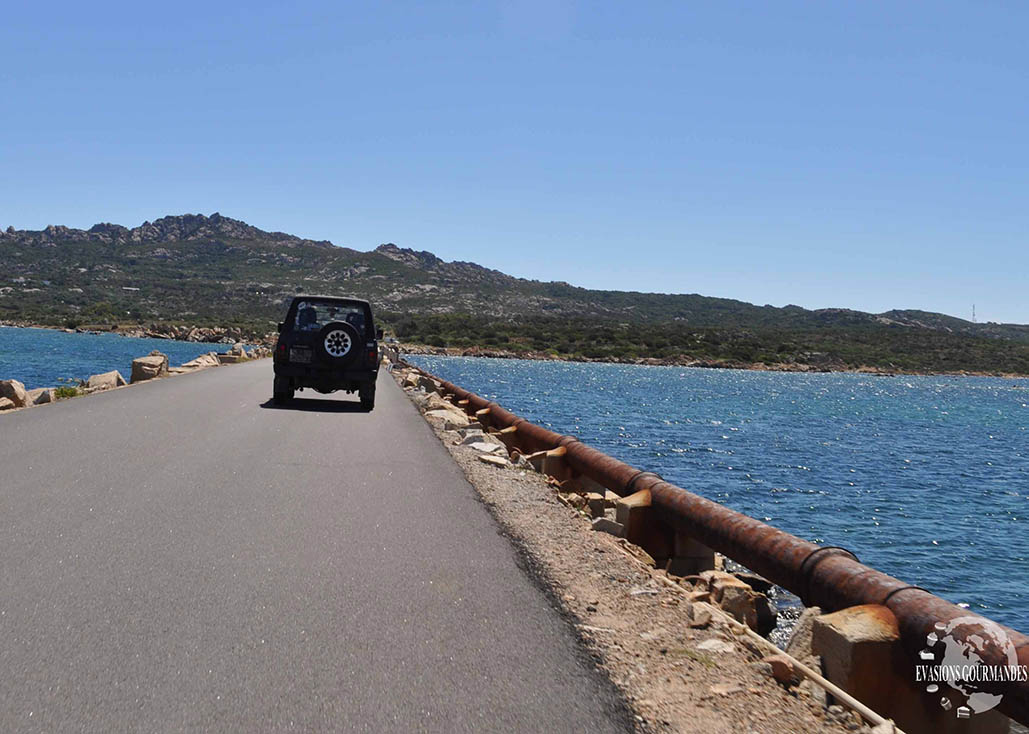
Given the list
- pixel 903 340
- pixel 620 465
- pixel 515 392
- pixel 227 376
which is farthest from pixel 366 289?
pixel 620 465

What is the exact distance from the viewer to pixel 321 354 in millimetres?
17484

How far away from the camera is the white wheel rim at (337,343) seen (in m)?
17.5

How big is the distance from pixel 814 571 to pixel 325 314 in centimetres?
1469

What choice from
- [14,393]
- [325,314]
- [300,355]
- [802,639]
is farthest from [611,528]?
[14,393]

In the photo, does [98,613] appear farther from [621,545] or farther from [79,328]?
[79,328]

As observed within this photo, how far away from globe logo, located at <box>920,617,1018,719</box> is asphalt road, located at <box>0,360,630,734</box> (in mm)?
1959

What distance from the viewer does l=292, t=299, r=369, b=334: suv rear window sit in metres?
18.2

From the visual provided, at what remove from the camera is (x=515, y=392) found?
50281 mm

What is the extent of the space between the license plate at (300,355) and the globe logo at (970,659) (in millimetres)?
14663

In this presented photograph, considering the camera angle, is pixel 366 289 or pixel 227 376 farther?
pixel 366 289

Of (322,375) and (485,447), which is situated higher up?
(322,375)

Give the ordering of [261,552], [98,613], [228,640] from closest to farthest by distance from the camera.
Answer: [228,640] → [98,613] → [261,552]

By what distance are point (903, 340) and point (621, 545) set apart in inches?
6984

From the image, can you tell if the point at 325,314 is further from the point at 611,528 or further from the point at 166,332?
the point at 166,332
